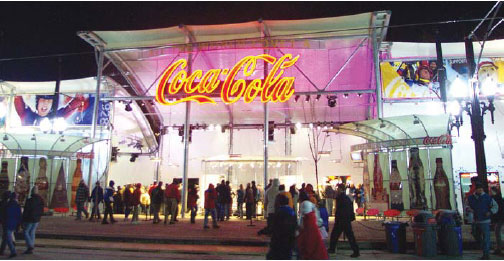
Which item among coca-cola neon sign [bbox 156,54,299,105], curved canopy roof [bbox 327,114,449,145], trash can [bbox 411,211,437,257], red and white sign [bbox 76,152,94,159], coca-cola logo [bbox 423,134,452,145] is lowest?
trash can [bbox 411,211,437,257]

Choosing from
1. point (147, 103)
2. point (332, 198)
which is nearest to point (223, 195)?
point (332, 198)

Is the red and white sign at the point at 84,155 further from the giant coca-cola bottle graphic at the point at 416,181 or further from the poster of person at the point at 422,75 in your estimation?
the poster of person at the point at 422,75

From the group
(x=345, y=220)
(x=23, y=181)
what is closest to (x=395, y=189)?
(x=345, y=220)

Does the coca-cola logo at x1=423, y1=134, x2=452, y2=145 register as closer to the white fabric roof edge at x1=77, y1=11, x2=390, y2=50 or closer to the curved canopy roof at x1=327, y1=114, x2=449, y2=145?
the curved canopy roof at x1=327, y1=114, x2=449, y2=145

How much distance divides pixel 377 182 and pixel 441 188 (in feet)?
6.89

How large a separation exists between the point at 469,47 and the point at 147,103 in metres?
17.5

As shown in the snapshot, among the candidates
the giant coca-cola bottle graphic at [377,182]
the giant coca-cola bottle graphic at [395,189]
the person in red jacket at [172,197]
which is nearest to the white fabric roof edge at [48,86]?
the person in red jacket at [172,197]

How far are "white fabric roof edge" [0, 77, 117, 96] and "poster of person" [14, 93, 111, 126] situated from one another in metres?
0.46

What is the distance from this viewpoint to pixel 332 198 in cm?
1694

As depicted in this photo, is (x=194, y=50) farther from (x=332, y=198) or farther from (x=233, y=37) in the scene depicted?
(x=332, y=198)

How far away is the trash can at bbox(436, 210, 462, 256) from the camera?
7.93 metres

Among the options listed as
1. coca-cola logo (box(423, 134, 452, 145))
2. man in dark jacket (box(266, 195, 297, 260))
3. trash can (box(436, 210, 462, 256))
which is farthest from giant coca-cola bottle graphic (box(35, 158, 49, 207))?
coca-cola logo (box(423, 134, 452, 145))

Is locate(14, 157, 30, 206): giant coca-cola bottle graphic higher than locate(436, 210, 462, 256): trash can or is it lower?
higher

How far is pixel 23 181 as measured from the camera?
14891 millimetres
